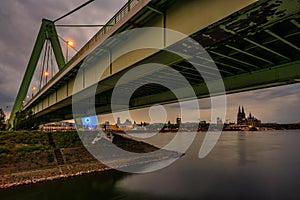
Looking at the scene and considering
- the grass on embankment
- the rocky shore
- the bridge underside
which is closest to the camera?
the bridge underside

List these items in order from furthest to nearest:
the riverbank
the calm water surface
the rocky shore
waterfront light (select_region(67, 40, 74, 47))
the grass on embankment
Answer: waterfront light (select_region(67, 40, 74, 47)) < the grass on embankment < the riverbank < the rocky shore < the calm water surface

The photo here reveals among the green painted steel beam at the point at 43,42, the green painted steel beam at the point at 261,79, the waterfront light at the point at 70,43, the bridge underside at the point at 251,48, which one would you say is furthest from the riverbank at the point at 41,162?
the green painted steel beam at the point at 261,79

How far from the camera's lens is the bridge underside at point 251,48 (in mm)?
6727

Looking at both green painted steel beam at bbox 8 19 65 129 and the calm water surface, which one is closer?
the calm water surface

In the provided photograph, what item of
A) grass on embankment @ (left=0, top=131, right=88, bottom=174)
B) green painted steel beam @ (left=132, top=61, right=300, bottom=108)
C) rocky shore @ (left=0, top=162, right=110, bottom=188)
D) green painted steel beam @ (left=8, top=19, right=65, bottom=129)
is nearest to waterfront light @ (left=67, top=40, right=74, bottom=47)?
green painted steel beam @ (left=8, top=19, right=65, bottom=129)

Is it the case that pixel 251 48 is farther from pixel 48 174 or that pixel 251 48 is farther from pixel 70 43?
pixel 48 174

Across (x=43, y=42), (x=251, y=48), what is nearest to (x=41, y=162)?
(x=43, y=42)

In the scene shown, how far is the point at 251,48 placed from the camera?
10.9 meters

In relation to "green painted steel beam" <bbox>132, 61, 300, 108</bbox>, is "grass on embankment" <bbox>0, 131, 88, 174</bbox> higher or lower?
lower

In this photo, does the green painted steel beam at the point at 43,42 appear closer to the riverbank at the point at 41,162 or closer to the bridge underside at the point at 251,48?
the riverbank at the point at 41,162

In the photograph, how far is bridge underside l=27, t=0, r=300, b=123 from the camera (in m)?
6.73

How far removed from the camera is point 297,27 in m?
8.82

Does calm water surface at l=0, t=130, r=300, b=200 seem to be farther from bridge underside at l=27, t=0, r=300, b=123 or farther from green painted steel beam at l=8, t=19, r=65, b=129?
green painted steel beam at l=8, t=19, r=65, b=129

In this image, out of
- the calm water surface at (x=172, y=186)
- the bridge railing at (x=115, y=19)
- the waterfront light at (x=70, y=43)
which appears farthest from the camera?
the waterfront light at (x=70, y=43)
